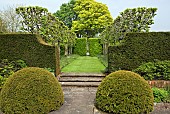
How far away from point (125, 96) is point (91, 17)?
84.3ft

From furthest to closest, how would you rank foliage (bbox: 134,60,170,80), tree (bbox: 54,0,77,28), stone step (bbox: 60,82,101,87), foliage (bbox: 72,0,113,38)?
tree (bbox: 54,0,77,28)
foliage (bbox: 72,0,113,38)
stone step (bbox: 60,82,101,87)
foliage (bbox: 134,60,170,80)

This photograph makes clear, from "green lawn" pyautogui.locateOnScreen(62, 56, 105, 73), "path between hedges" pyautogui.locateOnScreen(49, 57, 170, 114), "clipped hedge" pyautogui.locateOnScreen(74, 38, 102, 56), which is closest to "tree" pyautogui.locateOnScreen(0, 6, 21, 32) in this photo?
"clipped hedge" pyautogui.locateOnScreen(74, 38, 102, 56)

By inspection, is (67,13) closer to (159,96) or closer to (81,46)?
(81,46)

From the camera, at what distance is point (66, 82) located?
814 cm

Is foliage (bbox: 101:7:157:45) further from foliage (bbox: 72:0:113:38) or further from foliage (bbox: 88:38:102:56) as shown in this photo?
foliage (bbox: 72:0:113:38)

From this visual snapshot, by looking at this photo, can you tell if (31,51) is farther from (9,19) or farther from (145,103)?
(9,19)

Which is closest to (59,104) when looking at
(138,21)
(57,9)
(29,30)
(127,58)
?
(127,58)

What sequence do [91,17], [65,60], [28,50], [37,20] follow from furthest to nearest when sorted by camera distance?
1. [91,17]
2. [65,60]
3. [37,20]
4. [28,50]

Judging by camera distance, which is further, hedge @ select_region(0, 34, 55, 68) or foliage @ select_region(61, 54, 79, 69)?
foliage @ select_region(61, 54, 79, 69)

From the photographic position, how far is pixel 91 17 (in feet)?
98.2

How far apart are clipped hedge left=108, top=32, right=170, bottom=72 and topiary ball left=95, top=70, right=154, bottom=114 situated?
321 cm

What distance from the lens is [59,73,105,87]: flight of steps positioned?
782 centimetres

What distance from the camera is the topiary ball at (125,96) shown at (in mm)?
4938

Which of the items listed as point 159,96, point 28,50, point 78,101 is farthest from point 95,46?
point 78,101
